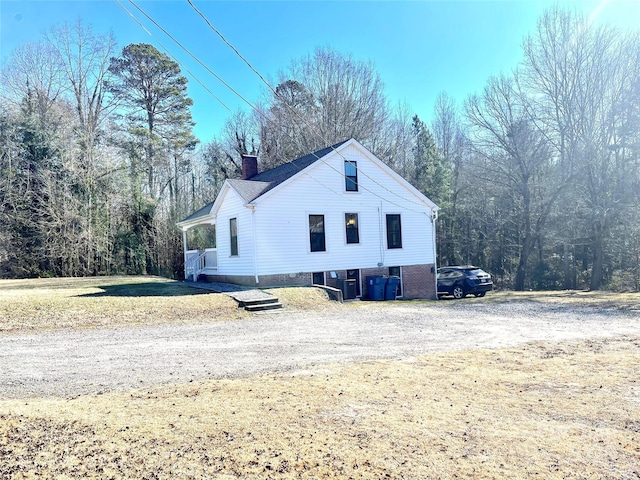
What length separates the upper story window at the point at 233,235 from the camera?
19.0 metres

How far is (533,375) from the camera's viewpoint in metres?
6.07

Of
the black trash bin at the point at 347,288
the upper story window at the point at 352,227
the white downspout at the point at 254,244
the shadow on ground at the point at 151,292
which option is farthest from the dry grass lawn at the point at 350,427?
the upper story window at the point at 352,227

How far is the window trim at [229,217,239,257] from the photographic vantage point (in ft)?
62.4

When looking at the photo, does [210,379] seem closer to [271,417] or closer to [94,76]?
[271,417]

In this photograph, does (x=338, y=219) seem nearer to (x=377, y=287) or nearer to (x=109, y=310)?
(x=377, y=287)

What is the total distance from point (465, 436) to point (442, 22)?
14.3m

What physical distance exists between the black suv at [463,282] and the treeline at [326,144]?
8.29 meters

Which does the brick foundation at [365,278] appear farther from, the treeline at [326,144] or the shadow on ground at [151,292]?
the treeline at [326,144]

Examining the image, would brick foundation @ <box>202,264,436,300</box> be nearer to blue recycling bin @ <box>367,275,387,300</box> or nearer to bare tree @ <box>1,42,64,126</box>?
blue recycling bin @ <box>367,275,387,300</box>

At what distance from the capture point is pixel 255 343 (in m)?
8.80

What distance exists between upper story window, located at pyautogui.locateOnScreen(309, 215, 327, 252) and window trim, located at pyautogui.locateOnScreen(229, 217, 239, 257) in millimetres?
3219

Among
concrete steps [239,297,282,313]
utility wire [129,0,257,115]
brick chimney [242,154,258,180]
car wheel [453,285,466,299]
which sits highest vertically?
brick chimney [242,154,258,180]

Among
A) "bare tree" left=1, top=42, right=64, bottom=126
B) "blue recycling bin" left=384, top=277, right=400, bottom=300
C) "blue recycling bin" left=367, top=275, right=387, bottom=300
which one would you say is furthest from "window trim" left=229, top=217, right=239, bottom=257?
"bare tree" left=1, top=42, right=64, bottom=126

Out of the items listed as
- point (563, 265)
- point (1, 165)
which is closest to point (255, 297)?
point (1, 165)
